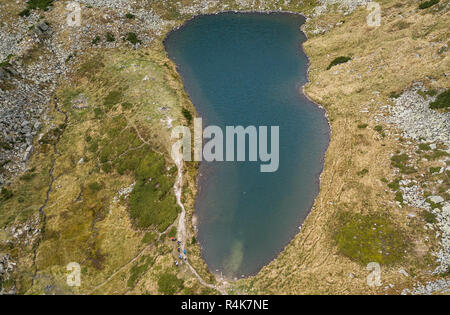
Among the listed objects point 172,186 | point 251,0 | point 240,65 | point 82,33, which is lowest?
point 172,186

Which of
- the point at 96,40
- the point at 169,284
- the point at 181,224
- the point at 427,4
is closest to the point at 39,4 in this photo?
the point at 96,40

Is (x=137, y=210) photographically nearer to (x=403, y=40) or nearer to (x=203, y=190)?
(x=203, y=190)

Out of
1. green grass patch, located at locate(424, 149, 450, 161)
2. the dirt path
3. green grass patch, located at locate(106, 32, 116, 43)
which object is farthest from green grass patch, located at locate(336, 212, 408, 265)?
green grass patch, located at locate(106, 32, 116, 43)

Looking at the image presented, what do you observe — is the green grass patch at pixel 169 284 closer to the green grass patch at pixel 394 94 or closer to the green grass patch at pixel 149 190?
the green grass patch at pixel 149 190

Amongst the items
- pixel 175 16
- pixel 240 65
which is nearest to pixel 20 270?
pixel 240 65

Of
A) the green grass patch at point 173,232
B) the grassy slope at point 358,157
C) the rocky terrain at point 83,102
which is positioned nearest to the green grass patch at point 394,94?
the rocky terrain at point 83,102
